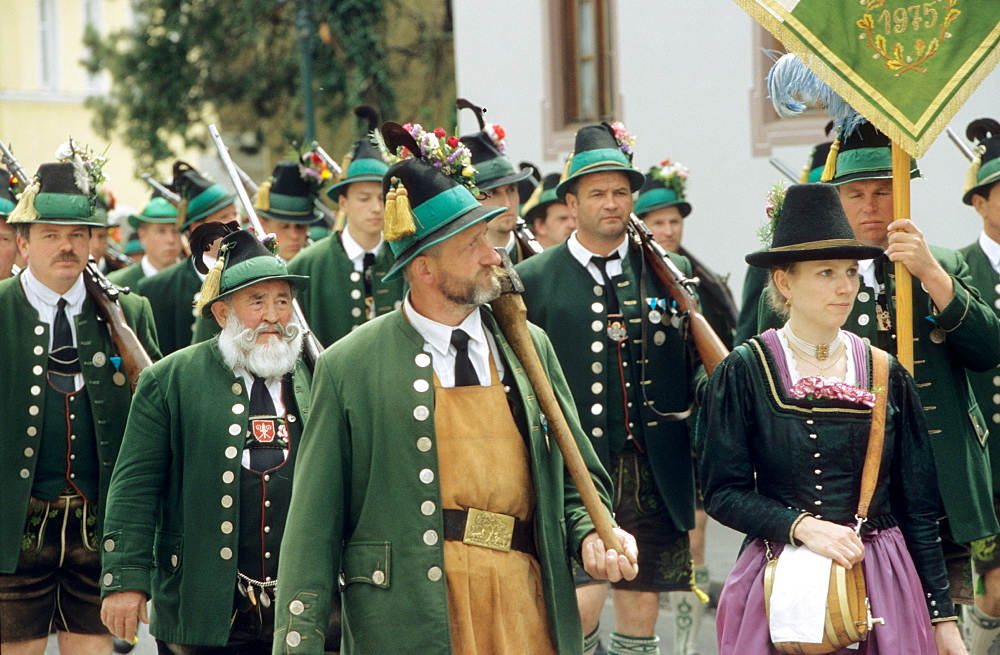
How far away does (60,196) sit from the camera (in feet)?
22.0

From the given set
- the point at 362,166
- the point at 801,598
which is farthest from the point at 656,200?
the point at 801,598

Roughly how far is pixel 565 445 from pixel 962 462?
2137mm

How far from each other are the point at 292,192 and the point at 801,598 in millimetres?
6087

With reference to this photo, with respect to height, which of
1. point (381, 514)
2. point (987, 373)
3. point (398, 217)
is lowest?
point (381, 514)

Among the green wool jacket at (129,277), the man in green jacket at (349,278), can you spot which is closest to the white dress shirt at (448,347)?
the man in green jacket at (349,278)

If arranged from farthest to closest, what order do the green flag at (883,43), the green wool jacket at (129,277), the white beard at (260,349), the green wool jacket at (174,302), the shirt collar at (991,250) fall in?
the green wool jacket at (129,277) → the green wool jacket at (174,302) → the shirt collar at (991,250) → the white beard at (260,349) → the green flag at (883,43)

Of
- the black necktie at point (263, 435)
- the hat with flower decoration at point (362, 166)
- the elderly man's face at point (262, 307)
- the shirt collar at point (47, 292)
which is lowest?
the black necktie at point (263, 435)

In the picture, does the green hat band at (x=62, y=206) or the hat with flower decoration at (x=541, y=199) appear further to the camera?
the hat with flower decoration at (x=541, y=199)

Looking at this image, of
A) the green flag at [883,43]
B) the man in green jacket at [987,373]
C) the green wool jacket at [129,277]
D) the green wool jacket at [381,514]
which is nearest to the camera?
the green wool jacket at [381,514]

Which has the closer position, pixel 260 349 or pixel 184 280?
pixel 260 349

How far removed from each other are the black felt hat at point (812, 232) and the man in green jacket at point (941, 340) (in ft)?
2.74

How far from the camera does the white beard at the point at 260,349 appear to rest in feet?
17.9

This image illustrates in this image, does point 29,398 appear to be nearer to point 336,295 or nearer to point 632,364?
point 336,295

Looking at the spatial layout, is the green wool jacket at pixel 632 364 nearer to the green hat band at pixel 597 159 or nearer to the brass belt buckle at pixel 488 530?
the green hat band at pixel 597 159
